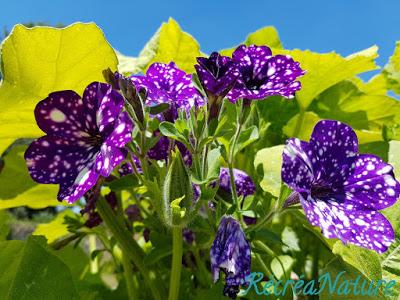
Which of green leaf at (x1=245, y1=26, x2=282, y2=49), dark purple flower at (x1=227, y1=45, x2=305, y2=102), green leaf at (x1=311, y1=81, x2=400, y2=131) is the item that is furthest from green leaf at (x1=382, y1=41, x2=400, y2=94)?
dark purple flower at (x1=227, y1=45, x2=305, y2=102)

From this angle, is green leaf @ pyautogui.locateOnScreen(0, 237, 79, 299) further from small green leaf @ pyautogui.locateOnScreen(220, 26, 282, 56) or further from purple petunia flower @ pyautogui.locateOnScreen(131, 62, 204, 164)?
small green leaf @ pyautogui.locateOnScreen(220, 26, 282, 56)

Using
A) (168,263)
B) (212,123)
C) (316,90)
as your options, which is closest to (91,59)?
(212,123)

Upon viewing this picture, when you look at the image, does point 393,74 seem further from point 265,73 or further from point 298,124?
point 265,73

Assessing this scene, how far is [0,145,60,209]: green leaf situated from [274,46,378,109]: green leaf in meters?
0.36

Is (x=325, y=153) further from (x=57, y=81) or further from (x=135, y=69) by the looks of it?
(x=135, y=69)

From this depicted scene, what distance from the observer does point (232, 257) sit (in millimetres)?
363

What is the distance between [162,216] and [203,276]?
25 centimetres

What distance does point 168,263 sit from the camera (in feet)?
1.88

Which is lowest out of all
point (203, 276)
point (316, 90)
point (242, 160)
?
point (203, 276)

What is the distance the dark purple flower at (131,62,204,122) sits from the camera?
17.6 inches

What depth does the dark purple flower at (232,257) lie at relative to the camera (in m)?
0.36

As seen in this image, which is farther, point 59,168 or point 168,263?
point 168,263

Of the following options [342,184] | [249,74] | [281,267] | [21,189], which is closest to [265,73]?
[249,74]

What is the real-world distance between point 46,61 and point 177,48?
287 millimetres
